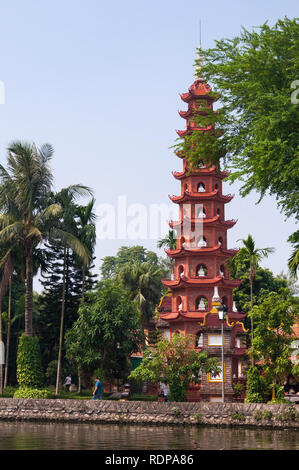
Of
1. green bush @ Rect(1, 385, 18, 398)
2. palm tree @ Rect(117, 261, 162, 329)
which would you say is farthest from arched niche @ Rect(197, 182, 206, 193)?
green bush @ Rect(1, 385, 18, 398)

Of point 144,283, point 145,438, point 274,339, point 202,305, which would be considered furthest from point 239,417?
point 144,283

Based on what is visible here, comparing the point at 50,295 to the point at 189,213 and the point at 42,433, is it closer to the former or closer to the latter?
the point at 189,213

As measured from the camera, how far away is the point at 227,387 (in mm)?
33719

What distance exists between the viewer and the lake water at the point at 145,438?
54.4ft

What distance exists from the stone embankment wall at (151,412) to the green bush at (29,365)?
2888 millimetres

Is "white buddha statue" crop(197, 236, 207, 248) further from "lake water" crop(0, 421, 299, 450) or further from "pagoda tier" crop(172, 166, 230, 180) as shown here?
"lake water" crop(0, 421, 299, 450)

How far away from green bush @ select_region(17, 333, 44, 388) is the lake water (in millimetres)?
8092

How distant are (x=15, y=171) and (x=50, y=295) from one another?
597 inches

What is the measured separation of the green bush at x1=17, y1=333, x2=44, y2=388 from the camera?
104ft

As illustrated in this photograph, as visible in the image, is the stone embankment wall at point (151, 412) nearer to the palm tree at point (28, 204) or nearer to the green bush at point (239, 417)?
the green bush at point (239, 417)

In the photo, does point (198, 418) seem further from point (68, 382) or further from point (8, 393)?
point (68, 382)

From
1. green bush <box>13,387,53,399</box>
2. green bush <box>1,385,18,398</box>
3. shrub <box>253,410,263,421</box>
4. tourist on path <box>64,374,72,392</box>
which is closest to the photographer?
shrub <box>253,410,263,421</box>
